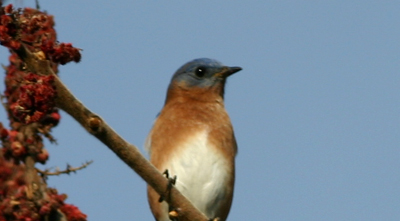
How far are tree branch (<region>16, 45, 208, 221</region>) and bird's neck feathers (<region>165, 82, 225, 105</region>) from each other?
4.02m

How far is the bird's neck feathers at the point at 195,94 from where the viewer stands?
27.2ft

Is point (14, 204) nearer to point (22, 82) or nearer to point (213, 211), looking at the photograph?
point (22, 82)

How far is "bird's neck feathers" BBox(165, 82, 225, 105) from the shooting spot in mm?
8289

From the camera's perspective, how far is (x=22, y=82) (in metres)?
3.32

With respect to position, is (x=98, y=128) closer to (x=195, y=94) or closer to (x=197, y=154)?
(x=197, y=154)

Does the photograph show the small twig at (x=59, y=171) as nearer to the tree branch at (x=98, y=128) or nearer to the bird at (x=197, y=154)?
the tree branch at (x=98, y=128)

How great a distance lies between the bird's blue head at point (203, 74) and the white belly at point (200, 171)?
1257mm

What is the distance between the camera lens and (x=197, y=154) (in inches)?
287

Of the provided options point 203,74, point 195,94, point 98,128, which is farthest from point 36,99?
point 203,74

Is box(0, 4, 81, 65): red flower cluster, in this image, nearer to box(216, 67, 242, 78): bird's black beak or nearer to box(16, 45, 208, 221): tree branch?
box(16, 45, 208, 221): tree branch

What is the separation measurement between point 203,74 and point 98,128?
5.26 meters

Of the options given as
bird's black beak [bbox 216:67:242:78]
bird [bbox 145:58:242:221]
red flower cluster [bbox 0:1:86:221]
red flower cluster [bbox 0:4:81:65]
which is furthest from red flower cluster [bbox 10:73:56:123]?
bird's black beak [bbox 216:67:242:78]

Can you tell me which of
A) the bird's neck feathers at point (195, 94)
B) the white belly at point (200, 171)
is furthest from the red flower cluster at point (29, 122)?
the bird's neck feathers at point (195, 94)

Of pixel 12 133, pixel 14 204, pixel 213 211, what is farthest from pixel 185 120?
pixel 14 204
